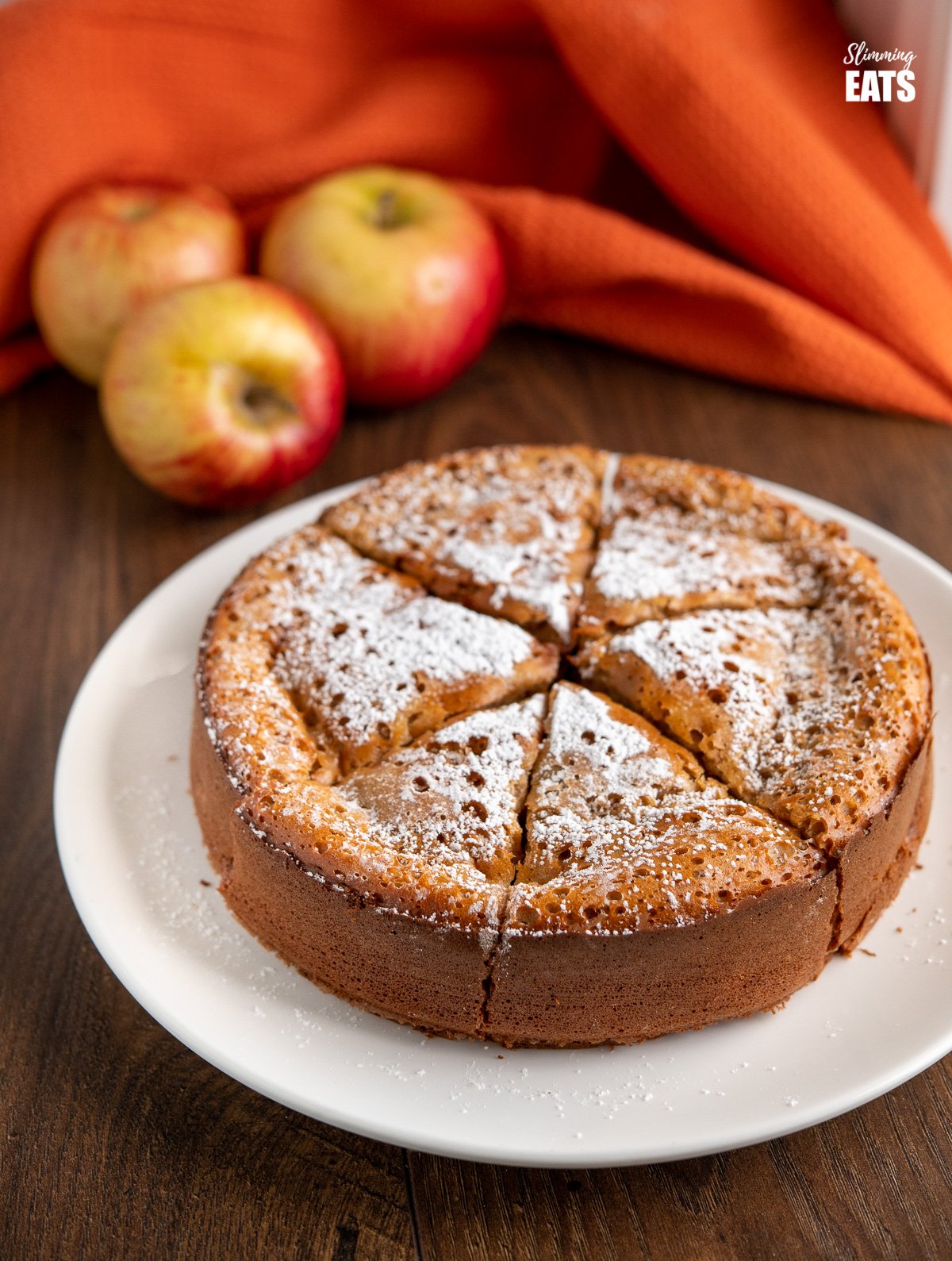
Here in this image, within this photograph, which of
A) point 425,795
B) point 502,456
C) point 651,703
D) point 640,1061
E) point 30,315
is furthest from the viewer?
point 30,315

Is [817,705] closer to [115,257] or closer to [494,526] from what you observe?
[494,526]

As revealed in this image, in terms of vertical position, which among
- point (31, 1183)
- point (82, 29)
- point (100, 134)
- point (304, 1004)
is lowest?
point (31, 1183)

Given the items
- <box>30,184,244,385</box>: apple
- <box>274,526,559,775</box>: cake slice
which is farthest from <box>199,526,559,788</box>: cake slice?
<box>30,184,244,385</box>: apple

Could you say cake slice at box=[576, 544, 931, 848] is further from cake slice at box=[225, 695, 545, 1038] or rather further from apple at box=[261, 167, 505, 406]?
apple at box=[261, 167, 505, 406]

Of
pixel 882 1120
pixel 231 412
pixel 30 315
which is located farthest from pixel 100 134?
pixel 882 1120

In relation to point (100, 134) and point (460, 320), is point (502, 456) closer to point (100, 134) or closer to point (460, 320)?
point (460, 320)

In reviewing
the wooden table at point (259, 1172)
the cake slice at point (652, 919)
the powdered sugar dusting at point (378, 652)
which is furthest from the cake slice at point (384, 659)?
the wooden table at point (259, 1172)
